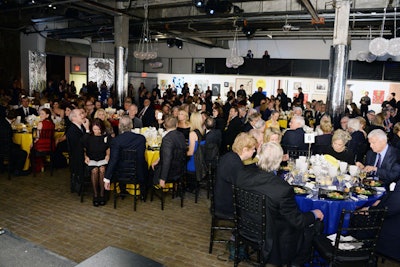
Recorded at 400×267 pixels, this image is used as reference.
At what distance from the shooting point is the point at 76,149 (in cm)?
568

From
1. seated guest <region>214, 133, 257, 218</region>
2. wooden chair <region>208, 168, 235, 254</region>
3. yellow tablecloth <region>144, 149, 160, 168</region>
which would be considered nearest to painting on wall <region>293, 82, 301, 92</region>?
yellow tablecloth <region>144, 149, 160, 168</region>

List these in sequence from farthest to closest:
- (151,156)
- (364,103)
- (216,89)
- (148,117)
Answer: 1. (216,89)
2. (364,103)
3. (148,117)
4. (151,156)

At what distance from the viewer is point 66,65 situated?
72.7ft

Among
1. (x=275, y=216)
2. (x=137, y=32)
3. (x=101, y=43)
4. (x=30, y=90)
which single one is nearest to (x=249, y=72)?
(x=137, y=32)

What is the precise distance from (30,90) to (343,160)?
626 inches

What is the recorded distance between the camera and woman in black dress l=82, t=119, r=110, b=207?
5478 millimetres

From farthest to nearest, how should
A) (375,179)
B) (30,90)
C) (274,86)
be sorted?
(274,86) → (30,90) → (375,179)

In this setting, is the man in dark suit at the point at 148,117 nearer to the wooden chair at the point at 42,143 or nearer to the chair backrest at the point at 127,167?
the wooden chair at the point at 42,143

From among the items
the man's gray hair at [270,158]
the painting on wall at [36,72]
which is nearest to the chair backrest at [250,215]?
the man's gray hair at [270,158]

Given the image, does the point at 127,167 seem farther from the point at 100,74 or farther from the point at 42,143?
the point at 100,74

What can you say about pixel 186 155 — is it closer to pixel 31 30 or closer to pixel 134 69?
pixel 31 30

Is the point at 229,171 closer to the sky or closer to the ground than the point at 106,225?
closer to the sky

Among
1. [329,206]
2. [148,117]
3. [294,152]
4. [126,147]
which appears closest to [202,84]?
[148,117]

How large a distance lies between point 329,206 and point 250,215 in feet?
3.16
